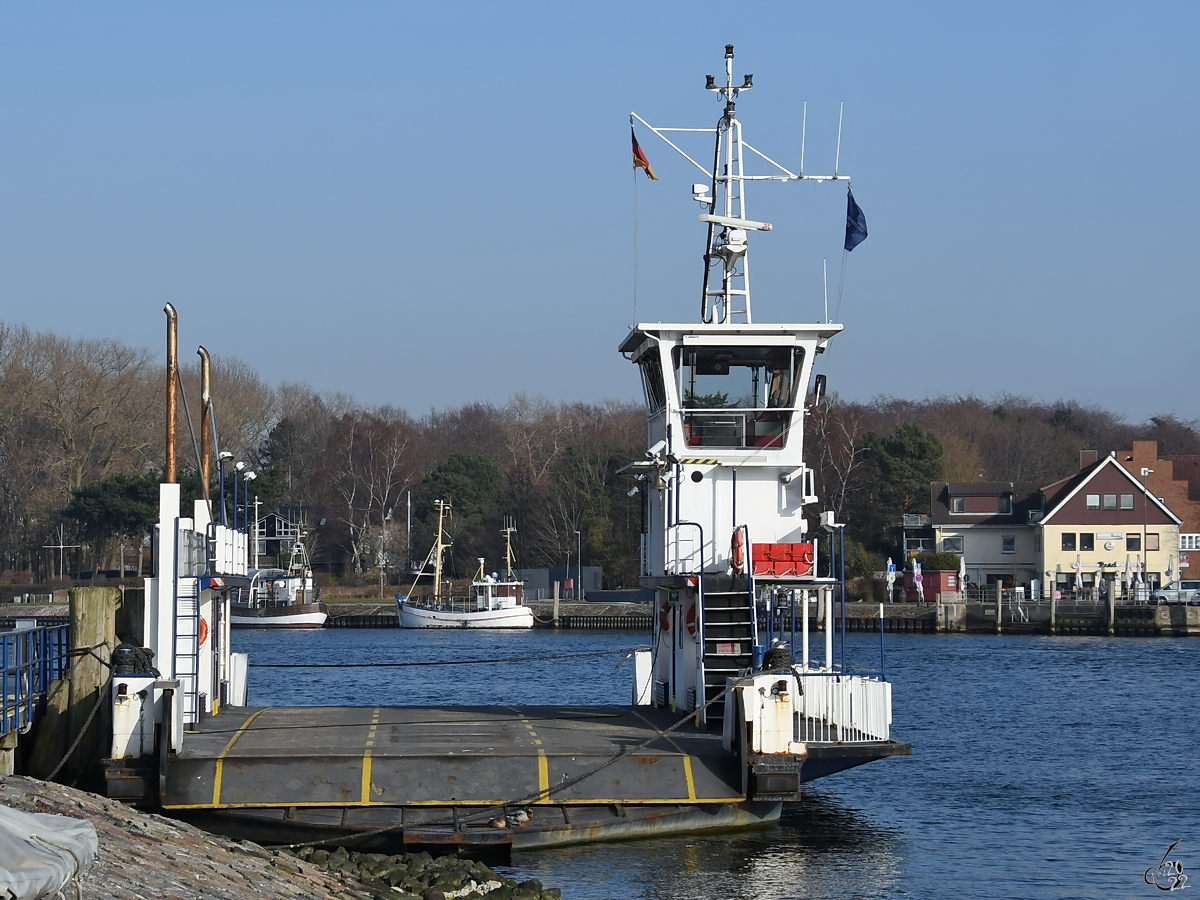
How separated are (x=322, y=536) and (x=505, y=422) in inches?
1049

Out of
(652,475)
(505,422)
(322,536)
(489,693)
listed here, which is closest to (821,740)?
(652,475)

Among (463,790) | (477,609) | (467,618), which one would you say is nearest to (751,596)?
(463,790)

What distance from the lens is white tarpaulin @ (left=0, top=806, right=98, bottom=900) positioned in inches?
385

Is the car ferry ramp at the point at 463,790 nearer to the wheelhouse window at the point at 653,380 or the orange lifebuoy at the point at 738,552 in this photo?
the orange lifebuoy at the point at 738,552

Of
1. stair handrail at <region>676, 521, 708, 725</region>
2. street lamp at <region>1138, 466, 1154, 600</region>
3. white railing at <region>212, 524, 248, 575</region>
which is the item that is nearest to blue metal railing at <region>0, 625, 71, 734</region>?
white railing at <region>212, 524, 248, 575</region>

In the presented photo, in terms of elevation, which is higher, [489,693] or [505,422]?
[505,422]

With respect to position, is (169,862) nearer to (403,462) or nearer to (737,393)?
(737,393)

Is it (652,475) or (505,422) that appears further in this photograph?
(505,422)

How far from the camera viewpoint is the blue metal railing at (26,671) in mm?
19719

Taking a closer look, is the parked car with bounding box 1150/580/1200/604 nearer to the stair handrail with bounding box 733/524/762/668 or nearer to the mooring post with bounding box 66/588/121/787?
the stair handrail with bounding box 733/524/762/668

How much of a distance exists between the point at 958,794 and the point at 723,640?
833 centimetres

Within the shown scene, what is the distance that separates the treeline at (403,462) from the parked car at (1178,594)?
17407 mm

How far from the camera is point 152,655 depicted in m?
18.9

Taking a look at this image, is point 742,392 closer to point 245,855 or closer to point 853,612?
point 245,855
